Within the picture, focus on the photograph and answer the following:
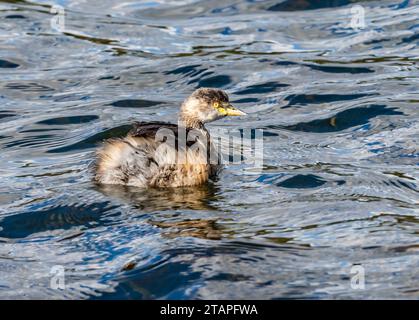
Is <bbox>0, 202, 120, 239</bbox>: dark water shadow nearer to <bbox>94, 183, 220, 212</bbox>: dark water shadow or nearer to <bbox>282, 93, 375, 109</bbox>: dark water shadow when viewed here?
<bbox>94, 183, 220, 212</bbox>: dark water shadow

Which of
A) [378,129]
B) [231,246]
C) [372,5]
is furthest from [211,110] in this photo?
[372,5]

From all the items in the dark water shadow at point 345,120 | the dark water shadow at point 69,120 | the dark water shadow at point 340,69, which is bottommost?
the dark water shadow at point 69,120

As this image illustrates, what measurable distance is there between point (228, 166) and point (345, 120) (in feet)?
6.19

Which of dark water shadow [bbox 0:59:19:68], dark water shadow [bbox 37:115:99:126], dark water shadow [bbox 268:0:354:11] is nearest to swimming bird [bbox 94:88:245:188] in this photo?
dark water shadow [bbox 37:115:99:126]

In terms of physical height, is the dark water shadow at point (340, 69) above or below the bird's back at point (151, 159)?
above

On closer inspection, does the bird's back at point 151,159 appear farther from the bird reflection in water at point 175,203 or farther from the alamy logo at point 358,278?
the alamy logo at point 358,278

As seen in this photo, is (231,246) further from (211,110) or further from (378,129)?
(378,129)

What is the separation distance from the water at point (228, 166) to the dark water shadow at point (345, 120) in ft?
0.08

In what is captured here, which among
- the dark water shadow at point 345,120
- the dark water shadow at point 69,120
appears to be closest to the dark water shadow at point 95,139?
the dark water shadow at point 69,120

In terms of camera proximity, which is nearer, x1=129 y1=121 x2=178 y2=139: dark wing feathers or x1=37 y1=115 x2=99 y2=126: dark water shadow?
x1=129 y1=121 x2=178 y2=139: dark wing feathers

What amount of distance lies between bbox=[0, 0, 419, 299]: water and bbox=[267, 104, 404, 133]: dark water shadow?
0.02m

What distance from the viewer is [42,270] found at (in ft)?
20.3

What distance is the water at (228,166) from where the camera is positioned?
6047mm

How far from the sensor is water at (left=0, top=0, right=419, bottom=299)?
6.05 metres
